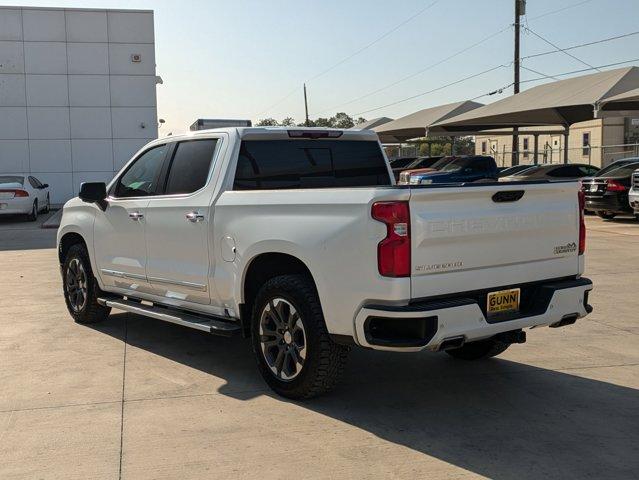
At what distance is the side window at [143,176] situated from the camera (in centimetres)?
632

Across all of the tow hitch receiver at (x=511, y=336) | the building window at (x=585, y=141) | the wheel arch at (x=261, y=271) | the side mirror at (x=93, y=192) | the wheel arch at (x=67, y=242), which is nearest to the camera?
the tow hitch receiver at (x=511, y=336)

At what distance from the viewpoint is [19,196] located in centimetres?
2062

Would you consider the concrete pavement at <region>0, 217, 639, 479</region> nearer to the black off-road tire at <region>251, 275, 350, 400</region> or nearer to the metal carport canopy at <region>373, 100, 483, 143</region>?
the black off-road tire at <region>251, 275, 350, 400</region>

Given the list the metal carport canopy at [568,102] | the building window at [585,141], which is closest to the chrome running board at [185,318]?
the metal carport canopy at [568,102]

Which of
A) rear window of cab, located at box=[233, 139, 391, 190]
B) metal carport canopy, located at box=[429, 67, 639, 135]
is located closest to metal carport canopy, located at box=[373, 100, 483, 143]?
metal carport canopy, located at box=[429, 67, 639, 135]

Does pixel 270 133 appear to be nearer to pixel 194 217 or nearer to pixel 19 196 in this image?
pixel 194 217

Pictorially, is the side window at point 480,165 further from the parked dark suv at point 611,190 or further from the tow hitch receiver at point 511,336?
the tow hitch receiver at point 511,336

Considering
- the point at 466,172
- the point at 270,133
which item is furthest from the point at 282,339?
the point at 466,172

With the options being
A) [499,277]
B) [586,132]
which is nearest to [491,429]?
[499,277]

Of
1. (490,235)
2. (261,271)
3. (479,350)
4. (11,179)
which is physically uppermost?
(11,179)

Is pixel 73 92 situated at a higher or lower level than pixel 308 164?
higher

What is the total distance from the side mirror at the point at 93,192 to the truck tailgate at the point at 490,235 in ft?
12.4

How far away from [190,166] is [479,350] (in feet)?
9.55

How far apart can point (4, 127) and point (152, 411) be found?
26.6 m
